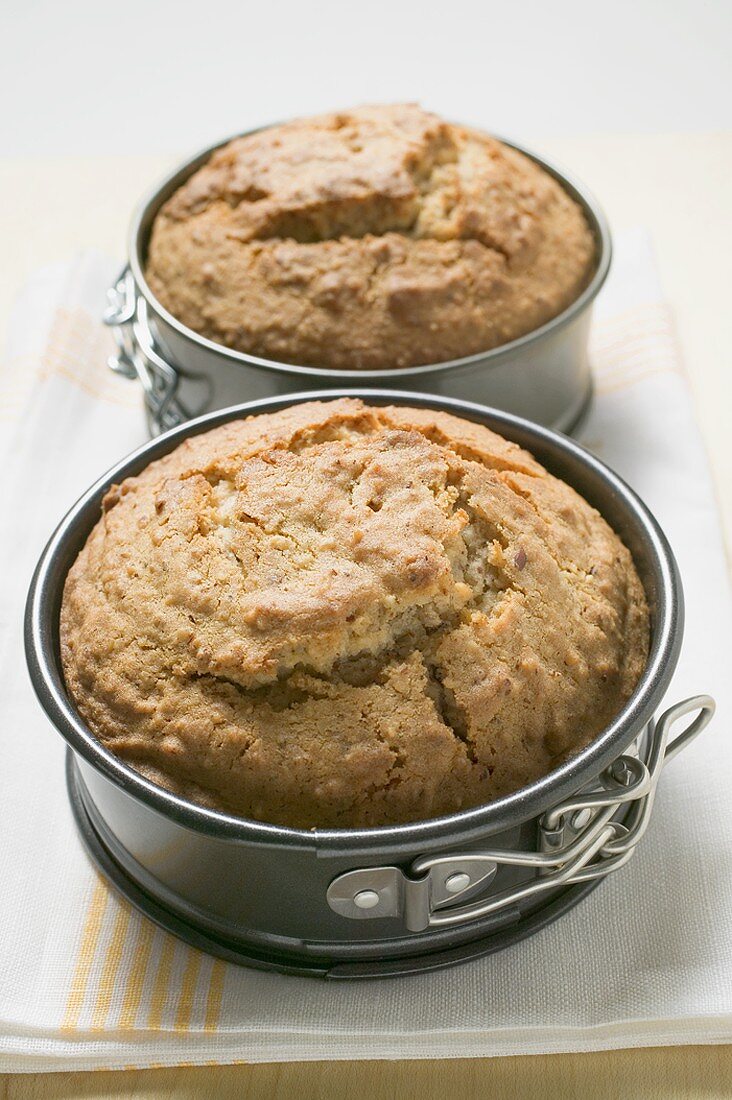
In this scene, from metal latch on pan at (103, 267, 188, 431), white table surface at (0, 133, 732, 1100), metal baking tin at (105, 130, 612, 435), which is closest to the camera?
white table surface at (0, 133, 732, 1100)

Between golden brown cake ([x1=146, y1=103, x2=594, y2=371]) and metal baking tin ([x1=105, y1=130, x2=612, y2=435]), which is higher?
golden brown cake ([x1=146, y1=103, x2=594, y2=371])

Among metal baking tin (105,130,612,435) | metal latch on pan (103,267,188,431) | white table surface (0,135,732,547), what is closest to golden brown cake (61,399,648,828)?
metal baking tin (105,130,612,435)

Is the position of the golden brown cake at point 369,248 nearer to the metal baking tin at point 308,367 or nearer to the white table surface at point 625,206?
the metal baking tin at point 308,367

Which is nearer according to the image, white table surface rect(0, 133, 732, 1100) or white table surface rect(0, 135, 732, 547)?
white table surface rect(0, 133, 732, 1100)

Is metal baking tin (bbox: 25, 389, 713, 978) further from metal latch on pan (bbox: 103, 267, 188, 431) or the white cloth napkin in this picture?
metal latch on pan (bbox: 103, 267, 188, 431)

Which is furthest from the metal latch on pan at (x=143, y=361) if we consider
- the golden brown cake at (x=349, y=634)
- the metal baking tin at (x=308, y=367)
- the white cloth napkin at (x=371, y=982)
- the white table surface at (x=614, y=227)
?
the golden brown cake at (x=349, y=634)

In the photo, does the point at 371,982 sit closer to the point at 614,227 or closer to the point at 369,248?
the point at 369,248

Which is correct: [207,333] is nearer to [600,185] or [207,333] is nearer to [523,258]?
[523,258]
